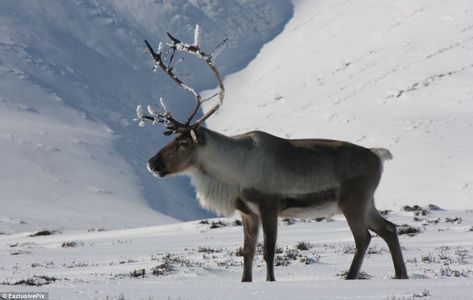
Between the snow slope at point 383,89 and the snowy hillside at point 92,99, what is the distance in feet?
19.5

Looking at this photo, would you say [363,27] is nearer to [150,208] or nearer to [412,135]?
[412,135]

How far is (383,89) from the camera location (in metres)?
50.6

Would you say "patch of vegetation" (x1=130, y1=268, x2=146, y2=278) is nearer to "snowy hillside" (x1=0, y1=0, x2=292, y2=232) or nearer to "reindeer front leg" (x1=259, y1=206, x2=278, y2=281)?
"reindeer front leg" (x1=259, y1=206, x2=278, y2=281)

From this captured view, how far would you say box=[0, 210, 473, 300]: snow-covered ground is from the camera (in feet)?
24.1

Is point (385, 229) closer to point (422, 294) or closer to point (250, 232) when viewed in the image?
point (250, 232)

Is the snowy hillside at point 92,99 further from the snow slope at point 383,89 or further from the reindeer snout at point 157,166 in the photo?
the reindeer snout at point 157,166

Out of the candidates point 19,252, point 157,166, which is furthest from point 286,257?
point 19,252

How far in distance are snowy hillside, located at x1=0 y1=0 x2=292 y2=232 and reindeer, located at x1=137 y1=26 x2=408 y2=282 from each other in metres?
21.7

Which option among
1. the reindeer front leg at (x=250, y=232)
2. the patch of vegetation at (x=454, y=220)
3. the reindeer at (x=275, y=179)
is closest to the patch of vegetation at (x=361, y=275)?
the reindeer at (x=275, y=179)

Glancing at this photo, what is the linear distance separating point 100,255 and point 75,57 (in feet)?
173

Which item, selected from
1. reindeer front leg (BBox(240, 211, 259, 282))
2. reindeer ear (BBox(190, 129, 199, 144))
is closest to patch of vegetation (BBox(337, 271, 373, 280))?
reindeer front leg (BBox(240, 211, 259, 282))

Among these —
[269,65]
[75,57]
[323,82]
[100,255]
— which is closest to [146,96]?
[75,57]

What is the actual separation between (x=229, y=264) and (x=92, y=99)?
5072 centimetres

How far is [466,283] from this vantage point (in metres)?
7.90
